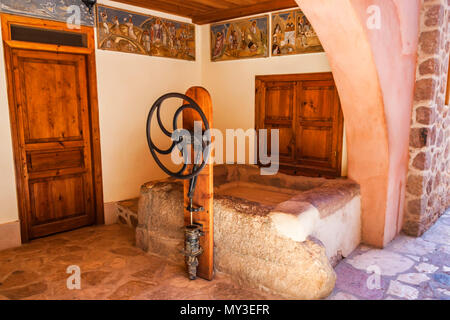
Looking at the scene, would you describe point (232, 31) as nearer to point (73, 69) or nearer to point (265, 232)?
Result: point (73, 69)

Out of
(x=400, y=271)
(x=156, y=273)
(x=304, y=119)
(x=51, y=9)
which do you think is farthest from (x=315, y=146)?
(x=51, y=9)

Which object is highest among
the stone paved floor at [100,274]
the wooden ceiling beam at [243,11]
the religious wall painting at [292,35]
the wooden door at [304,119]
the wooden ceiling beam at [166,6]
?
the wooden ceiling beam at [166,6]

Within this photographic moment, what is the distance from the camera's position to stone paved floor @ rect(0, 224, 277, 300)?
282 cm

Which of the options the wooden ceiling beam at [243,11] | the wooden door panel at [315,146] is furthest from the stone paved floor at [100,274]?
the wooden ceiling beam at [243,11]

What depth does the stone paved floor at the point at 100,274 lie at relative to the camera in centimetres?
282

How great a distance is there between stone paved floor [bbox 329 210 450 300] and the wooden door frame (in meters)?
3.09

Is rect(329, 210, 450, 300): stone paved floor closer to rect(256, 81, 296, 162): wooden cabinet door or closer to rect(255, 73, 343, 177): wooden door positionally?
rect(255, 73, 343, 177): wooden door

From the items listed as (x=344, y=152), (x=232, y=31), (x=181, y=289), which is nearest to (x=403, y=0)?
(x=344, y=152)

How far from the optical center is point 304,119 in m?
4.45

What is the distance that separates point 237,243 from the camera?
2.96 metres

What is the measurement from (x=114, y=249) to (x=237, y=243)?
1.54 meters

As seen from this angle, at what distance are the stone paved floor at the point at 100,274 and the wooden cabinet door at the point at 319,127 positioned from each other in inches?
81.1

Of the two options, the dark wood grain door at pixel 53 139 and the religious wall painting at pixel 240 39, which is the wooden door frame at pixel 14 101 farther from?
the religious wall painting at pixel 240 39
